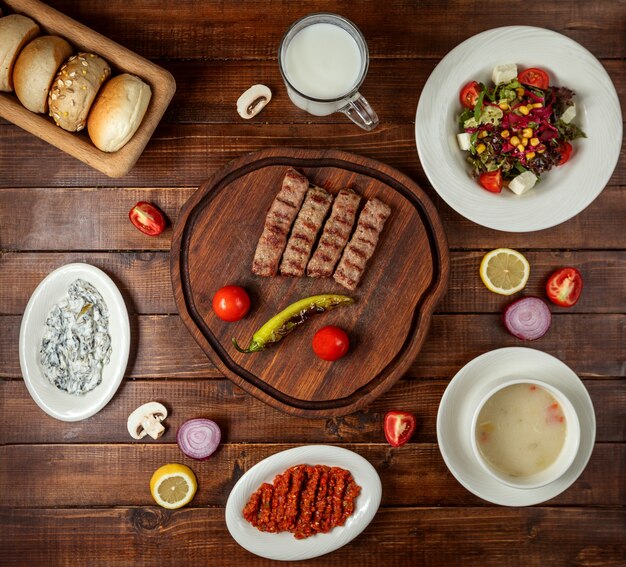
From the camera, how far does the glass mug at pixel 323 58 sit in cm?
301

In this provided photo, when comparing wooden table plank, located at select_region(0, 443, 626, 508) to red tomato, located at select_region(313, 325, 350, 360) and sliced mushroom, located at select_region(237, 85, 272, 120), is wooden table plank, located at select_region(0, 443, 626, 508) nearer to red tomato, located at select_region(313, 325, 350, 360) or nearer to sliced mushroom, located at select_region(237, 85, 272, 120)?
red tomato, located at select_region(313, 325, 350, 360)

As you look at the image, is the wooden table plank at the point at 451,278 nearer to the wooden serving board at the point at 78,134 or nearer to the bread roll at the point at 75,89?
the wooden serving board at the point at 78,134

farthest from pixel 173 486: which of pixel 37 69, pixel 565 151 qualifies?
pixel 565 151

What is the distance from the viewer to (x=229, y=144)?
3400 mm

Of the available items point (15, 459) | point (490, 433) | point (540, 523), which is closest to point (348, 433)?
point (490, 433)

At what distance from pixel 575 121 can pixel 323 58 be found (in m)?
1.40

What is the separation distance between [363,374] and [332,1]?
2.18 metres

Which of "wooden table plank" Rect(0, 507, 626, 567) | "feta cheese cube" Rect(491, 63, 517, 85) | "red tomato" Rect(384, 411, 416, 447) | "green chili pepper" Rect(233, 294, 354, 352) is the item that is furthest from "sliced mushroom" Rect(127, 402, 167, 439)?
"feta cheese cube" Rect(491, 63, 517, 85)

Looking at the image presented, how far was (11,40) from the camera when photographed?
9.59 feet

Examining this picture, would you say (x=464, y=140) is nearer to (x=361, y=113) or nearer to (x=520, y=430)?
(x=361, y=113)

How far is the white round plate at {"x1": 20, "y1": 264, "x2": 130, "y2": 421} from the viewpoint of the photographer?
10.9ft

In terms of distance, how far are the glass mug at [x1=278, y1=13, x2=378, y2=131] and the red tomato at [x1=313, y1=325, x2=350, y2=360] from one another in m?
1.20

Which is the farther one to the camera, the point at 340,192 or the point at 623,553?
the point at 623,553

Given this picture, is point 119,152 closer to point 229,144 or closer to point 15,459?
point 229,144
